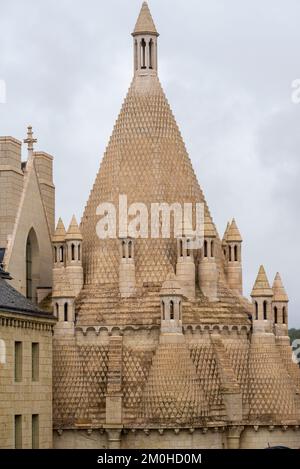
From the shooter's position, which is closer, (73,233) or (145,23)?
(73,233)

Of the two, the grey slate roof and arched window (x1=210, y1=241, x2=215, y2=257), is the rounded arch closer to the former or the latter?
the grey slate roof

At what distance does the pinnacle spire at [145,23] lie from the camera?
98.0m

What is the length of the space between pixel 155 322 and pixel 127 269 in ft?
8.53

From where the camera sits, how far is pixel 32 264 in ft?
323

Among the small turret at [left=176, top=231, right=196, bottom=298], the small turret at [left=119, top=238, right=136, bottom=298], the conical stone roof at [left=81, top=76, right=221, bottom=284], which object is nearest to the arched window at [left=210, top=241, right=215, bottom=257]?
the conical stone roof at [left=81, top=76, right=221, bottom=284]

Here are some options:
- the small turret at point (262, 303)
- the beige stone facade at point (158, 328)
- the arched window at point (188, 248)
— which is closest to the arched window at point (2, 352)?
the beige stone facade at point (158, 328)

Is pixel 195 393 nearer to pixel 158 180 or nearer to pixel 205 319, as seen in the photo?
pixel 205 319

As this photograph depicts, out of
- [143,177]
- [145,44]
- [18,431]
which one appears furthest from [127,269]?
[145,44]

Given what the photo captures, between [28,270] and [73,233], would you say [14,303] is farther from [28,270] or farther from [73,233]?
[28,270]

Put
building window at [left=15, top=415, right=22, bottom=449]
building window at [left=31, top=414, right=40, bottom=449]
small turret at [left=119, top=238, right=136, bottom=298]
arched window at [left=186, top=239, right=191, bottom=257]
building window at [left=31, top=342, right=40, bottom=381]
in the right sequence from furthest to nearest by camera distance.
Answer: arched window at [left=186, top=239, right=191, bottom=257]
small turret at [left=119, top=238, right=136, bottom=298]
building window at [left=31, top=414, right=40, bottom=449]
building window at [left=31, top=342, right=40, bottom=381]
building window at [left=15, top=415, right=22, bottom=449]

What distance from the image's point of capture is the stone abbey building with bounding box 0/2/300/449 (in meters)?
91.7

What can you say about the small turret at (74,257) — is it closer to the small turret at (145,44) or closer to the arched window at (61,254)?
the arched window at (61,254)

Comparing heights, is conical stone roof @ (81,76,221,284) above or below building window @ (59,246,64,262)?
above

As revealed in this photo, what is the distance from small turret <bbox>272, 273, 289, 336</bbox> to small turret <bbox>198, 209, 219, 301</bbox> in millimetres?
3442
